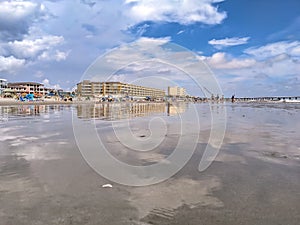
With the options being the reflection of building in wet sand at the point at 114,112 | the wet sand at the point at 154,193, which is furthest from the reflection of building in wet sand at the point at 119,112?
the wet sand at the point at 154,193

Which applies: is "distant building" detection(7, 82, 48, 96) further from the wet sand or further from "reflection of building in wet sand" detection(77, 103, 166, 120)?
the wet sand

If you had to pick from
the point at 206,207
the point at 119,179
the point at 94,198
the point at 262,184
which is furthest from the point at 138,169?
the point at 262,184

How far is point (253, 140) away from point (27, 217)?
8923 millimetres

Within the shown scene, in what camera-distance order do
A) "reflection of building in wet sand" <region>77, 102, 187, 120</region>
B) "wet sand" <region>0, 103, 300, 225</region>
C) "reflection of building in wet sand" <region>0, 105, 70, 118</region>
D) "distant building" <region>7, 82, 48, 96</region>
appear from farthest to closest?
"distant building" <region>7, 82, 48, 96</region> → "reflection of building in wet sand" <region>0, 105, 70, 118</region> → "reflection of building in wet sand" <region>77, 102, 187, 120</region> → "wet sand" <region>0, 103, 300, 225</region>

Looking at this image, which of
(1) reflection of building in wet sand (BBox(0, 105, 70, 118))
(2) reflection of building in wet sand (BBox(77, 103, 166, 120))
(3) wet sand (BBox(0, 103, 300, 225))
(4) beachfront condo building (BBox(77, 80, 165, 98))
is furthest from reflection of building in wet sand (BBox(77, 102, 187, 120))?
(4) beachfront condo building (BBox(77, 80, 165, 98))

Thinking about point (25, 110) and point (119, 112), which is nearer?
point (119, 112)

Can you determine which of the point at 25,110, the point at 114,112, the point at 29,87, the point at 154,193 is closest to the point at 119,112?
the point at 114,112

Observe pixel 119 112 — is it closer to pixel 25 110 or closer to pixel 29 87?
pixel 25 110

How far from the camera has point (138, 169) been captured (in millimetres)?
5926

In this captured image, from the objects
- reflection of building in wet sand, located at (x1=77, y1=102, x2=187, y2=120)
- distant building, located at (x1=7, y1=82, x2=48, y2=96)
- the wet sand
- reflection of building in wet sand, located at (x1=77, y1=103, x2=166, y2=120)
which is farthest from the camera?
distant building, located at (x1=7, y1=82, x2=48, y2=96)

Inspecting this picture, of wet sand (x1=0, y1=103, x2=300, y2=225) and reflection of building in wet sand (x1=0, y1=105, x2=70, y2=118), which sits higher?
reflection of building in wet sand (x1=0, y1=105, x2=70, y2=118)

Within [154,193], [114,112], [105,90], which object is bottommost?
[154,193]

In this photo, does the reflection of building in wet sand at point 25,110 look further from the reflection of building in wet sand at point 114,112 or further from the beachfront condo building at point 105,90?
the beachfront condo building at point 105,90

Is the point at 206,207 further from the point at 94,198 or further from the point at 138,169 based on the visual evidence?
the point at 138,169
